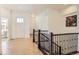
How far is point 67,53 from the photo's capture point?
2.34m

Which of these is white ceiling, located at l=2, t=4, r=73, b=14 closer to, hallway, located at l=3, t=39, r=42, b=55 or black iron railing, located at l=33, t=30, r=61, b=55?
black iron railing, located at l=33, t=30, r=61, b=55

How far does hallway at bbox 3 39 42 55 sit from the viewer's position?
2.32m

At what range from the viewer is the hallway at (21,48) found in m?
2.32

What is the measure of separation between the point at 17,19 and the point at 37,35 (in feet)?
1.64

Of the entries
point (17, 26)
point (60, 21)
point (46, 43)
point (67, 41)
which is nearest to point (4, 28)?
point (17, 26)

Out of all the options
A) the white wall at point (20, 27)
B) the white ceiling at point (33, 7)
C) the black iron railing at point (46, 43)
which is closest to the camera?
the white ceiling at point (33, 7)

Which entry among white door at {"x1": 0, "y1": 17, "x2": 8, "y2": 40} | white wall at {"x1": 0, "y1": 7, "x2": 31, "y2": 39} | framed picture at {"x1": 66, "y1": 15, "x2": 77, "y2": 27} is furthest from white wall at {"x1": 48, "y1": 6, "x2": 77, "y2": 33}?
white door at {"x1": 0, "y1": 17, "x2": 8, "y2": 40}

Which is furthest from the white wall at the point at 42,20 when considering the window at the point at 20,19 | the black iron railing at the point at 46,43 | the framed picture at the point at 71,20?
the framed picture at the point at 71,20

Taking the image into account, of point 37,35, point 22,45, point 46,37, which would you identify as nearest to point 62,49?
point 46,37

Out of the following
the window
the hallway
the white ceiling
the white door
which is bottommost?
the hallway

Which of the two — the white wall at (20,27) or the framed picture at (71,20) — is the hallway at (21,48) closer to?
the white wall at (20,27)

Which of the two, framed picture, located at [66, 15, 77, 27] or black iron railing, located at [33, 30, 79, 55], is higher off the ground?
framed picture, located at [66, 15, 77, 27]

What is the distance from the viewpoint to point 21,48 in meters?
2.41
